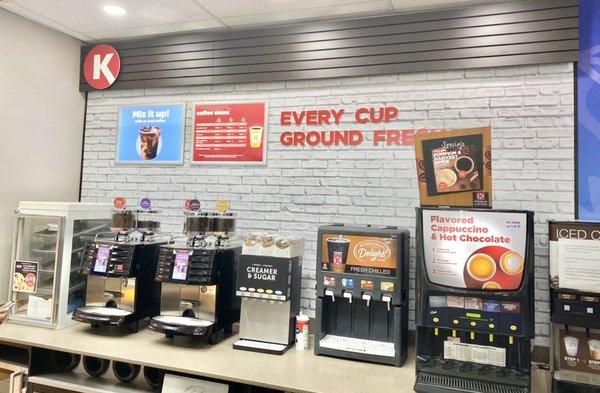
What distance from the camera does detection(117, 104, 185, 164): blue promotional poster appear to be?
143 inches

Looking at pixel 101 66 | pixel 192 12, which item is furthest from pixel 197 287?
pixel 101 66

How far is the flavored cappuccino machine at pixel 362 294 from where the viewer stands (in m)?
2.49

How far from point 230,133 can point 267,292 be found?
142cm

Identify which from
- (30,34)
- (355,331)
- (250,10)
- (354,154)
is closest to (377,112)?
(354,154)

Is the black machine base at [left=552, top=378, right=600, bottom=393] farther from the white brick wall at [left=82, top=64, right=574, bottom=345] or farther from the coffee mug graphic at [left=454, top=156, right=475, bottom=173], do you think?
the coffee mug graphic at [left=454, top=156, right=475, bottom=173]

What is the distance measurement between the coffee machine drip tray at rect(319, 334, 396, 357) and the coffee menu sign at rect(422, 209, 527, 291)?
61cm

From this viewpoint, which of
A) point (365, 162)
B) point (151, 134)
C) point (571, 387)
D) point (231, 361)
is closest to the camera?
point (571, 387)

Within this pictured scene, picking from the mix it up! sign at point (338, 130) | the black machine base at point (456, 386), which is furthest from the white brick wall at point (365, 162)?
the black machine base at point (456, 386)

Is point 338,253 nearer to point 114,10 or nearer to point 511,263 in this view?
point 511,263

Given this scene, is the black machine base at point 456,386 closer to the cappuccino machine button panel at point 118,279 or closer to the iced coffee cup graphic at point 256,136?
the cappuccino machine button panel at point 118,279

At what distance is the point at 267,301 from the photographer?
9.01 feet

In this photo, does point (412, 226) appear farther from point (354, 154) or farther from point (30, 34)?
point (30, 34)

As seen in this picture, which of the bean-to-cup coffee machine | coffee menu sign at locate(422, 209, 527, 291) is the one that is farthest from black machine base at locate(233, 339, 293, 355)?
coffee menu sign at locate(422, 209, 527, 291)

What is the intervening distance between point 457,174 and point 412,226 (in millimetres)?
633
